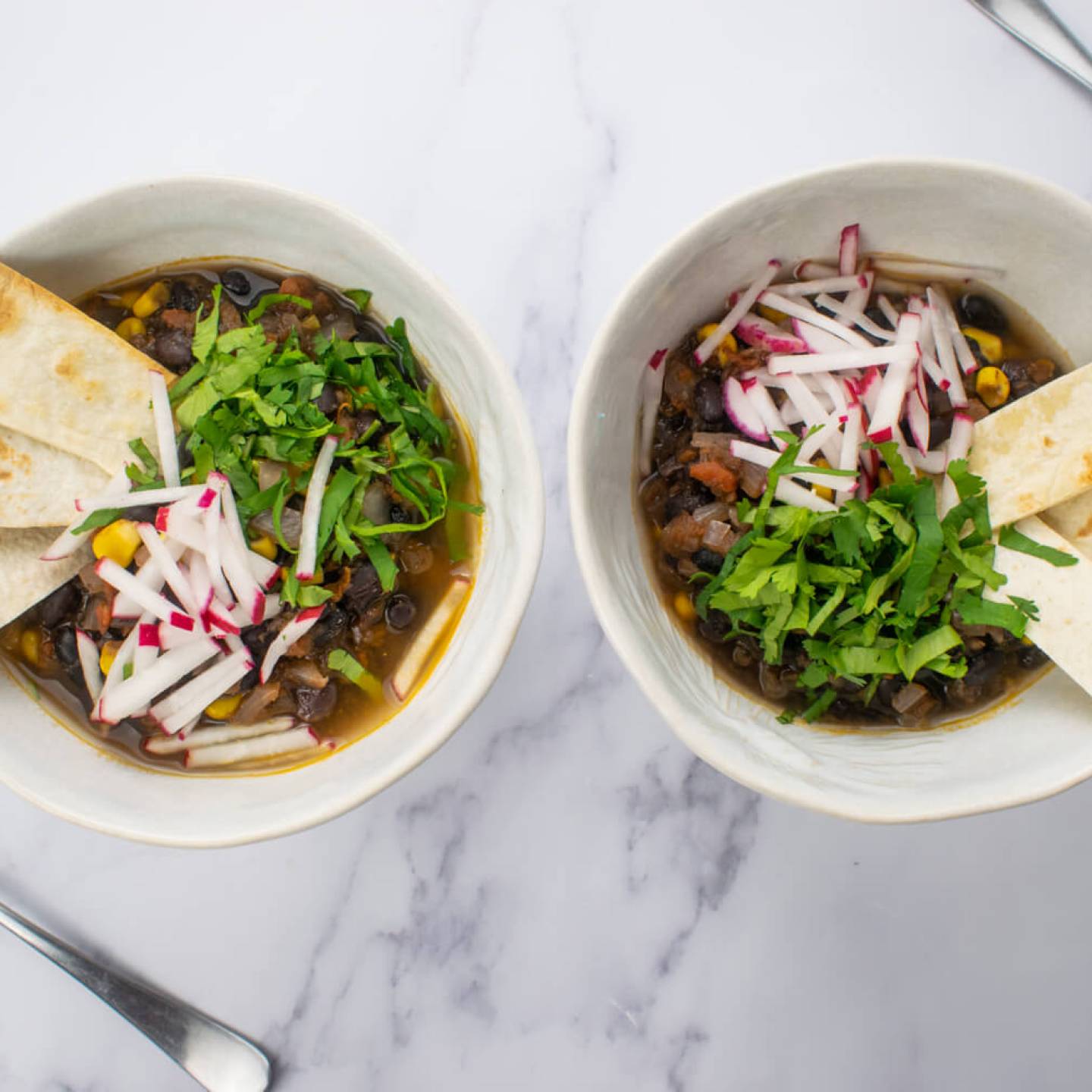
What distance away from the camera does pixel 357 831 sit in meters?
2.41

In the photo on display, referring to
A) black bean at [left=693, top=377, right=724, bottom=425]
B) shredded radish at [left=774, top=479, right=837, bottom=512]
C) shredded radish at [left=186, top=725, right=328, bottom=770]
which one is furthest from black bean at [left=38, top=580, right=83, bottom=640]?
shredded radish at [left=774, top=479, right=837, bottom=512]

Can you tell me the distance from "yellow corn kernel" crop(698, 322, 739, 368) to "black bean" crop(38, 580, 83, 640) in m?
1.40

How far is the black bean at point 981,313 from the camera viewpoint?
6.87 feet

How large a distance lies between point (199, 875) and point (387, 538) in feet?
3.48

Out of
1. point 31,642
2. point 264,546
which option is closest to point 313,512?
point 264,546

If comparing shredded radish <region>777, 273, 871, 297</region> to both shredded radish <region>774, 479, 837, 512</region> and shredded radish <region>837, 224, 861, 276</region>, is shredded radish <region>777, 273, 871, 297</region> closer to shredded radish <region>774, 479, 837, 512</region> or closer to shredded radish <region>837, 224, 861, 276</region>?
shredded radish <region>837, 224, 861, 276</region>

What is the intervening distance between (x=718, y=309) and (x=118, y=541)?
4.21ft

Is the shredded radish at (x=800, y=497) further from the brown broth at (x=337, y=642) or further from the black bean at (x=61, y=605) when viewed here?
the black bean at (x=61, y=605)

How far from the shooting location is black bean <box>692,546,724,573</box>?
194 centimetres

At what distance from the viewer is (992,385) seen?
204 centimetres

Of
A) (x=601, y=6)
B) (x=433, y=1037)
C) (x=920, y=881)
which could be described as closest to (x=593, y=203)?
(x=601, y=6)

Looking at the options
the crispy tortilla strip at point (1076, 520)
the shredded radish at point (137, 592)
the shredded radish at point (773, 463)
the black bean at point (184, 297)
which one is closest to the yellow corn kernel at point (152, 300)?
the black bean at point (184, 297)

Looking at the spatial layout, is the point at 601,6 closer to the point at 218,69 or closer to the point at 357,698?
the point at 218,69

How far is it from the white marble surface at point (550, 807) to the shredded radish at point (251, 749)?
395 millimetres
